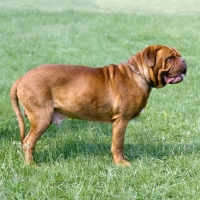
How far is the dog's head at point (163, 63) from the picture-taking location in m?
4.49

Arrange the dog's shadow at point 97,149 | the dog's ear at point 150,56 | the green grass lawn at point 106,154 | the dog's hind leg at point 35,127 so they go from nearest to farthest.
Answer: the green grass lawn at point 106,154 < the dog's hind leg at point 35,127 < the dog's ear at point 150,56 < the dog's shadow at point 97,149

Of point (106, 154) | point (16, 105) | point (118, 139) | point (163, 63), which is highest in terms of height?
point (163, 63)

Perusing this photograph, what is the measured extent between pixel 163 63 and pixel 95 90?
0.81 meters

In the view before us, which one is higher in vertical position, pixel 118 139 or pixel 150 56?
pixel 150 56

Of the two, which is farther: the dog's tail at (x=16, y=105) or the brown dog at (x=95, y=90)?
the dog's tail at (x=16, y=105)

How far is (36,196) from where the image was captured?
3.51 meters

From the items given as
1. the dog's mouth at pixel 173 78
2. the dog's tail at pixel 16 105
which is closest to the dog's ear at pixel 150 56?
the dog's mouth at pixel 173 78

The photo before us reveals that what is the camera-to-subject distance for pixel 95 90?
4516 mm

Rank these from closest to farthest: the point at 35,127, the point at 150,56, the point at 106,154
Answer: the point at 35,127, the point at 150,56, the point at 106,154

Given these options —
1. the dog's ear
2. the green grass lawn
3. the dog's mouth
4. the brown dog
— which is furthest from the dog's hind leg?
the dog's mouth

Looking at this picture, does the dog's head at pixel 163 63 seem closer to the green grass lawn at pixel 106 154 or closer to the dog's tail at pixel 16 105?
the green grass lawn at pixel 106 154

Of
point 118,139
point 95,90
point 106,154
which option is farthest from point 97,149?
point 95,90

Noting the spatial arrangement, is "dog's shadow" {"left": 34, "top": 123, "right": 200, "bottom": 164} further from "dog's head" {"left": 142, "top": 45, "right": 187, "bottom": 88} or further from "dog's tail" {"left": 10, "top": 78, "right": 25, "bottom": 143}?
"dog's head" {"left": 142, "top": 45, "right": 187, "bottom": 88}

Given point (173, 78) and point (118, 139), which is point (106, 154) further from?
point (173, 78)
